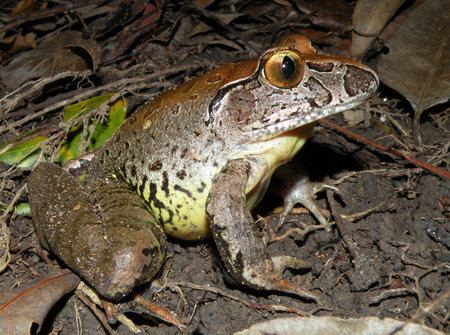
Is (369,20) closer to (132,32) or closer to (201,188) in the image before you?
(132,32)

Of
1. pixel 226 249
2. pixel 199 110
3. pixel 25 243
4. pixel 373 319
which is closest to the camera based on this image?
pixel 373 319

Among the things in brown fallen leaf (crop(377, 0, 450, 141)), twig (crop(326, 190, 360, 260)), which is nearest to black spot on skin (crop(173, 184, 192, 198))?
twig (crop(326, 190, 360, 260))

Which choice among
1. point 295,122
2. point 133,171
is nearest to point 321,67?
point 295,122

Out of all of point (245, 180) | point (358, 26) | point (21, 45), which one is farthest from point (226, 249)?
point (21, 45)

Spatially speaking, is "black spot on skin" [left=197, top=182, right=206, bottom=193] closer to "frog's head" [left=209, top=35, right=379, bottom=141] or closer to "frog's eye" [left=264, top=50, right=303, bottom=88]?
"frog's head" [left=209, top=35, right=379, bottom=141]

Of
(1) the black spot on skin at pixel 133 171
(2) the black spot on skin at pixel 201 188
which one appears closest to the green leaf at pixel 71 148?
(1) the black spot on skin at pixel 133 171

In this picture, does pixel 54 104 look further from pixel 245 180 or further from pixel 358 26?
pixel 358 26
